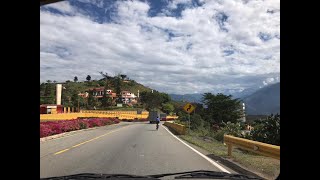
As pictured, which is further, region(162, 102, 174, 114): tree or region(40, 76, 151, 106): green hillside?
region(162, 102, 174, 114): tree

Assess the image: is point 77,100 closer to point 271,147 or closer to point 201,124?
point 201,124

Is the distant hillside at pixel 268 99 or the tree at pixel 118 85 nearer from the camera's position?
the distant hillside at pixel 268 99

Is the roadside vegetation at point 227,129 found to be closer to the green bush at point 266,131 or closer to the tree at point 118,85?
the green bush at point 266,131

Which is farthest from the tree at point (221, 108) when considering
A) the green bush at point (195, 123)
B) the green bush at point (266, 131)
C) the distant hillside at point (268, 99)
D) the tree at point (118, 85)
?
the tree at point (118, 85)

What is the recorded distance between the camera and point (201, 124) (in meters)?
44.2

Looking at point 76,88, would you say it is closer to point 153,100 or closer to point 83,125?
point 153,100

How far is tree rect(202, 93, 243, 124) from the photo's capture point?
49.8 meters

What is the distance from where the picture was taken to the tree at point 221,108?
49.8m

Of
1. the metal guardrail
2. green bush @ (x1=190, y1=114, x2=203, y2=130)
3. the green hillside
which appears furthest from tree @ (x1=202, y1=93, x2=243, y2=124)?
the metal guardrail

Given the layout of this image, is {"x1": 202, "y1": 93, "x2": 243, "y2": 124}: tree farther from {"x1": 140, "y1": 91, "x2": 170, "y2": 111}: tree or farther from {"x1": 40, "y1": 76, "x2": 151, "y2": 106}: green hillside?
{"x1": 140, "y1": 91, "x2": 170, "y2": 111}: tree

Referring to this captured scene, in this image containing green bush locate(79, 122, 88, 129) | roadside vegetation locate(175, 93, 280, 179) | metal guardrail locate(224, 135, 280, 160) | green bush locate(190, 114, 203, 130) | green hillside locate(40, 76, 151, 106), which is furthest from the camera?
green hillside locate(40, 76, 151, 106)
